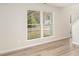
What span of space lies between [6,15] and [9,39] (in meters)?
0.32

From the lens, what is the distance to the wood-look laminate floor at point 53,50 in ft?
4.97

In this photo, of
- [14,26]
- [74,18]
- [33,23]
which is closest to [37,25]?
[33,23]

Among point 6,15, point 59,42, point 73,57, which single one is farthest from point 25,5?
point 73,57

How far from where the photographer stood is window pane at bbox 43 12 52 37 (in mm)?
1624

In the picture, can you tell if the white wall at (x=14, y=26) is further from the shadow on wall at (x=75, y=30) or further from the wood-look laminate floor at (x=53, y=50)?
the shadow on wall at (x=75, y=30)

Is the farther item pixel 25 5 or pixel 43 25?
pixel 43 25

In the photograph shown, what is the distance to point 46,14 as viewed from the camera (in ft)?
5.34

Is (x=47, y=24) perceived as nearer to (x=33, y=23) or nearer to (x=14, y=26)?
(x=33, y=23)

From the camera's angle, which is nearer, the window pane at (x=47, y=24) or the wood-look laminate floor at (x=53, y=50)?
the wood-look laminate floor at (x=53, y=50)

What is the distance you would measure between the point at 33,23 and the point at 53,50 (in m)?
0.47

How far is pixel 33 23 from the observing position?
1576 mm

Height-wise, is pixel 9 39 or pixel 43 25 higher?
pixel 43 25

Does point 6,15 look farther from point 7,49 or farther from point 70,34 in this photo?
point 70,34

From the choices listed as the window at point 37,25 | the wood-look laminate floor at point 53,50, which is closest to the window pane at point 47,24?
the window at point 37,25
